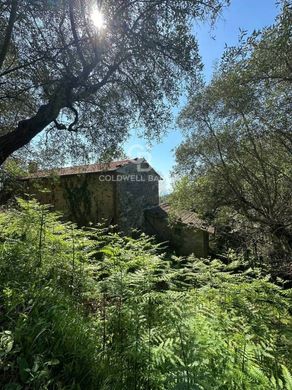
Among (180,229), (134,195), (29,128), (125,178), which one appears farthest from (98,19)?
(180,229)

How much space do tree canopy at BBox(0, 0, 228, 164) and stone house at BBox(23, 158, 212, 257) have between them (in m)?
7.28

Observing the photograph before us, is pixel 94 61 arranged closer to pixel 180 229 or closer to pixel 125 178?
pixel 125 178

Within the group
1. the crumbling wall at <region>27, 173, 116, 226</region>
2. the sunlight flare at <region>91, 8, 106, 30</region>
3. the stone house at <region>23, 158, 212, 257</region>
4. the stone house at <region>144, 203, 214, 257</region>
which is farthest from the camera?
the crumbling wall at <region>27, 173, 116, 226</region>

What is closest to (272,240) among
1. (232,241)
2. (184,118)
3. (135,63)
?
(232,241)

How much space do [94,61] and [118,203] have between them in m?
9.83

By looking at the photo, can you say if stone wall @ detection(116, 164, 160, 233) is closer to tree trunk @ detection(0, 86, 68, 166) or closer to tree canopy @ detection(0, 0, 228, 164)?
tree canopy @ detection(0, 0, 228, 164)

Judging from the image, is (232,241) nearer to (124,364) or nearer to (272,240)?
(272,240)

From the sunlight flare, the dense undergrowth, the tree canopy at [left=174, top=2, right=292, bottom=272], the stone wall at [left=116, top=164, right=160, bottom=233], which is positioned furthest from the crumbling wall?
the dense undergrowth

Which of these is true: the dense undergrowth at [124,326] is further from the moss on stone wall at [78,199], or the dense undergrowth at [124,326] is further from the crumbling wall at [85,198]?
the moss on stone wall at [78,199]

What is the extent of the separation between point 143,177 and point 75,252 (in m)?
13.9

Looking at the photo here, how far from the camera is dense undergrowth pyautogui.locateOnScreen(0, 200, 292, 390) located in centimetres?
198

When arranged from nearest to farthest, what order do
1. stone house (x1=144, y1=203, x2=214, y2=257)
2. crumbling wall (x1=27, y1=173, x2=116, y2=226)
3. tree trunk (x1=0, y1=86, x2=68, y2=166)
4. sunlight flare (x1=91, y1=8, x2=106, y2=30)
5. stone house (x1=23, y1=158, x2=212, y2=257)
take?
sunlight flare (x1=91, y1=8, x2=106, y2=30), tree trunk (x1=0, y1=86, x2=68, y2=166), stone house (x1=144, y1=203, x2=214, y2=257), stone house (x1=23, y1=158, x2=212, y2=257), crumbling wall (x1=27, y1=173, x2=116, y2=226)

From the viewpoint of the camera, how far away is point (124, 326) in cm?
270

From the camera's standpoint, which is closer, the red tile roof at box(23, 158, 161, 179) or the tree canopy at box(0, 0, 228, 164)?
the tree canopy at box(0, 0, 228, 164)
